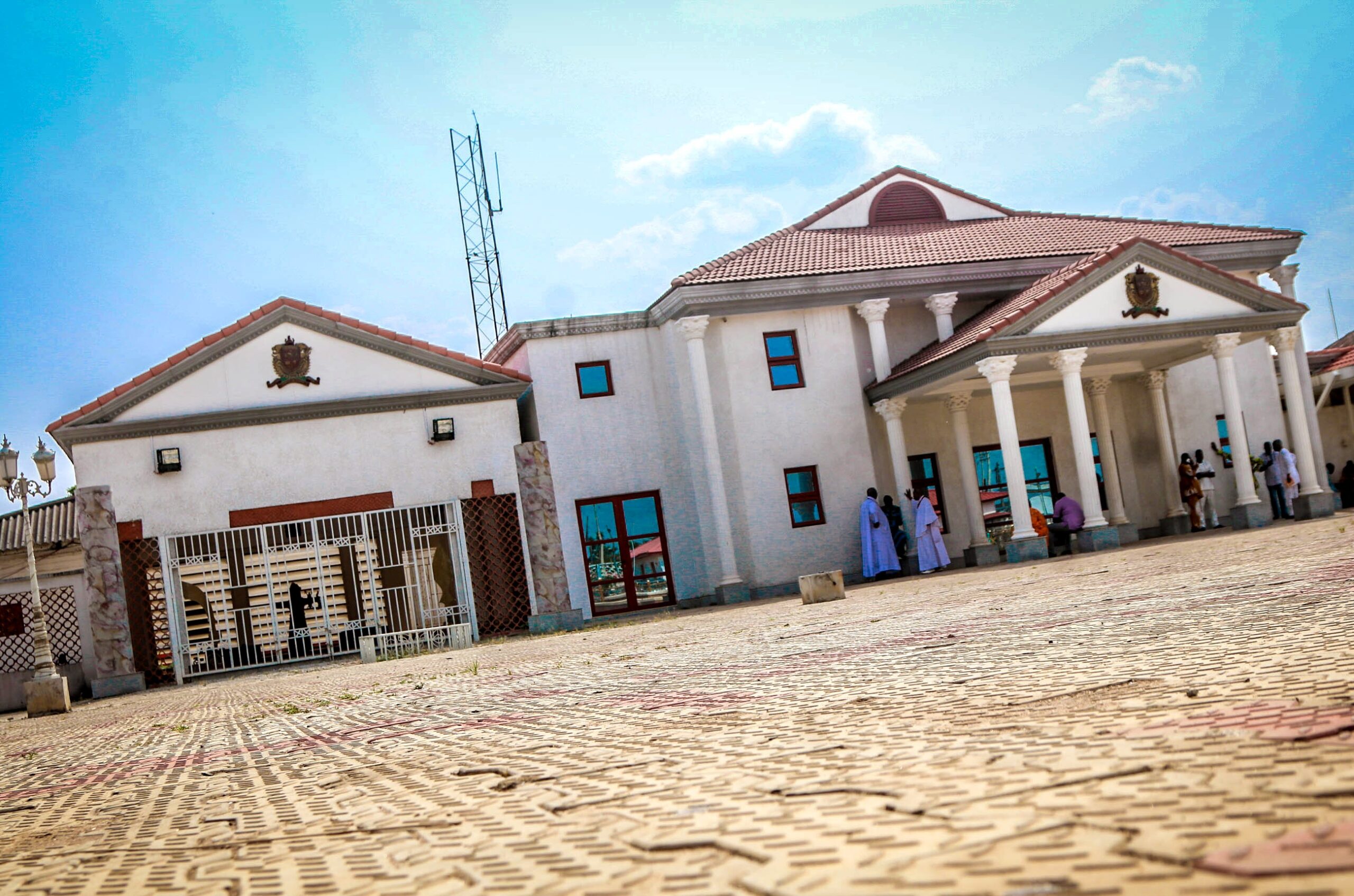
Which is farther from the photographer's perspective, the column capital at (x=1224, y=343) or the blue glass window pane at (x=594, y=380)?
the blue glass window pane at (x=594, y=380)

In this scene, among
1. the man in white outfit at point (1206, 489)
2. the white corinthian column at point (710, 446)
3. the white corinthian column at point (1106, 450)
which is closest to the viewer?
the white corinthian column at point (710, 446)

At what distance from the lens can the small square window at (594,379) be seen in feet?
79.0

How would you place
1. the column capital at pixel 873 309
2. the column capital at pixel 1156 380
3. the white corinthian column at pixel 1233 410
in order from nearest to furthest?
the white corinthian column at pixel 1233 410 → the column capital at pixel 873 309 → the column capital at pixel 1156 380

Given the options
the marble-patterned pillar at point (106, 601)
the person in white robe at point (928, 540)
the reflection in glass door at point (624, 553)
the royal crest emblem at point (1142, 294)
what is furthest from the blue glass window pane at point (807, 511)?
the marble-patterned pillar at point (106, 601)

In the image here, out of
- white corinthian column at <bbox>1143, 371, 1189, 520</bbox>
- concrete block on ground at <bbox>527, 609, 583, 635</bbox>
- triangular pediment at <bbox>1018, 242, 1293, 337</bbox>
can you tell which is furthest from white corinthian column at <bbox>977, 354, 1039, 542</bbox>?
concrete block on ground at <bbox>527, 609, 583, 635</bbox>

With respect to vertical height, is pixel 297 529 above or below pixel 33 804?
above

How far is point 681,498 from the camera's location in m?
24.3

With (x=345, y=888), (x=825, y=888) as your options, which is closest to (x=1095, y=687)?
(x=825, y=888)

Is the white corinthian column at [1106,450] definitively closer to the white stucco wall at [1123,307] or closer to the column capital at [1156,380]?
the column capital at [1156,380]

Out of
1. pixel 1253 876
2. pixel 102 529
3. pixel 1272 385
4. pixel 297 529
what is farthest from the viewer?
pixel 1272 385

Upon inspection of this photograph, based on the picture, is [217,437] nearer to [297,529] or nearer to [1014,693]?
[297,529]

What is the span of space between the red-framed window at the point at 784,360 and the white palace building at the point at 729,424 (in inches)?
2.2

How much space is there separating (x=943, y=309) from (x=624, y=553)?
8424 millimetres

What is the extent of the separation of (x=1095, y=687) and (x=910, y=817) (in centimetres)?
227
